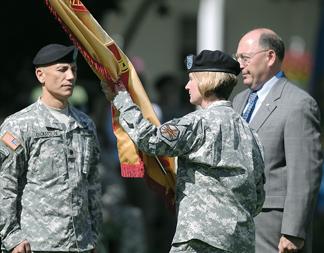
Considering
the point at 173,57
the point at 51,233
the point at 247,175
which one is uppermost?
the point at 247,175

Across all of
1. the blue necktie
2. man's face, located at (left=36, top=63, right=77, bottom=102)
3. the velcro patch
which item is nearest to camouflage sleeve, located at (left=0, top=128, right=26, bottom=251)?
man's face, located at (left=36, top=63, right=77, bottom=102)

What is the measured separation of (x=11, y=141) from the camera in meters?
7.42

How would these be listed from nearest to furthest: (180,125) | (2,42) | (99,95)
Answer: (180,125)
(2,42)
(99,95)

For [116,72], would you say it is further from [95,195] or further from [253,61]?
[253,61]

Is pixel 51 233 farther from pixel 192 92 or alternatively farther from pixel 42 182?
pixel 192 92

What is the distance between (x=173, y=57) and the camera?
29.9 metres

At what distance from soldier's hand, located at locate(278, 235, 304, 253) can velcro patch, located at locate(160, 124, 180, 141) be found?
56.7 inches

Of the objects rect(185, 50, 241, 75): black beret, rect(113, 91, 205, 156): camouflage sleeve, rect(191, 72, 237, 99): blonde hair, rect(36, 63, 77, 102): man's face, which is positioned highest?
rect(185, 50, 241, 75): black beret

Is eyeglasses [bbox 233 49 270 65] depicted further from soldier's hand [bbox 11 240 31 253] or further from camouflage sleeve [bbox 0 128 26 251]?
soldier's hand [bbox 11 240 31 253]

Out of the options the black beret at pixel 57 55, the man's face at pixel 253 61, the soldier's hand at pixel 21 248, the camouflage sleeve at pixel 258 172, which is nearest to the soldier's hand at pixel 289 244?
the camouflage sleeve at pixel 258 172

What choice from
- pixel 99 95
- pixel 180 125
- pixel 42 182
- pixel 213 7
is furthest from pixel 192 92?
pixel 213 7

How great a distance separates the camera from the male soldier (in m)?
7.39

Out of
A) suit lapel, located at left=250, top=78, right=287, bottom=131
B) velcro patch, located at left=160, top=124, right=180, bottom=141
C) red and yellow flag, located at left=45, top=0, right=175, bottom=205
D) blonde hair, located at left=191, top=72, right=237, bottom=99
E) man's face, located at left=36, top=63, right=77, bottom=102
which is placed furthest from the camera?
suit lapel, located at left=250, top=78, right=287, bottom=131

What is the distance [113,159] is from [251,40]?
426 cm
